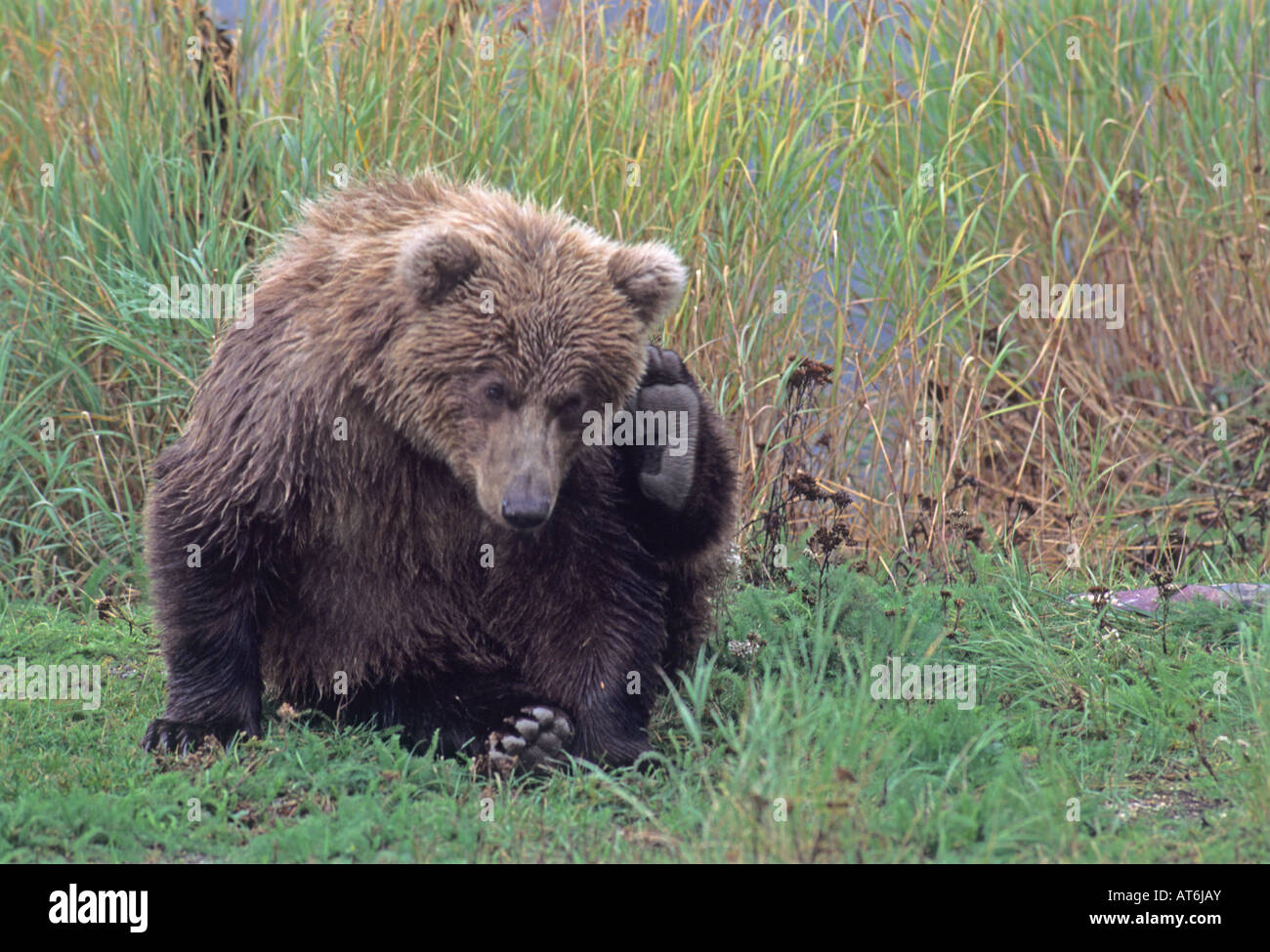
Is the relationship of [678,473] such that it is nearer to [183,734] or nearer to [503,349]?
[503,349]

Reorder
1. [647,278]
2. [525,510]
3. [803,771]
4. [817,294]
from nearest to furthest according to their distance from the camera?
1. [803,771]
2. [525,510]
3. [647,278]
4. [817,294]

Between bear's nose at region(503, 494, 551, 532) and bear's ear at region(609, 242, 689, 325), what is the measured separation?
76 centimetres

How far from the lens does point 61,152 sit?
23.5ft

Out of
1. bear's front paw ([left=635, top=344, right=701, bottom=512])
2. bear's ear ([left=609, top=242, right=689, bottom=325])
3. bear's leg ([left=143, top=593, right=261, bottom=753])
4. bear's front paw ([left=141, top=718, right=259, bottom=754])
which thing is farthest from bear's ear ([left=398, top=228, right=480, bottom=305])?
bear's front paw ([left=141, top=718, right=259, bottom=754])

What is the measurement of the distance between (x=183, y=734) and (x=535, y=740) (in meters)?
1.08

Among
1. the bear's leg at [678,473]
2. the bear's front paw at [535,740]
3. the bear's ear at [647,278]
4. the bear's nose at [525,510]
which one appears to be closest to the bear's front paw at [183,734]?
the bear's front paw at [535,740]

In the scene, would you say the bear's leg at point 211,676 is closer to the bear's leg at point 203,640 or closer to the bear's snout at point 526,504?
the bear's leg at point 203,640

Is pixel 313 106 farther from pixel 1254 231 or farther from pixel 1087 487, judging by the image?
pixel 1254 231

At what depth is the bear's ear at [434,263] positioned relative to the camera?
4.32 meters

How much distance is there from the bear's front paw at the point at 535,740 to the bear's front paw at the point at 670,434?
76 cm

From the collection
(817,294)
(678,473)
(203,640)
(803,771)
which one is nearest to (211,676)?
(203,640)

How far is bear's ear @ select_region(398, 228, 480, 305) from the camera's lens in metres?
4.32

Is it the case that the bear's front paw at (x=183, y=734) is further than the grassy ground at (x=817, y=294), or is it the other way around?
→ the grassy ground at (x=817, y=294)

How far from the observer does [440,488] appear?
470 centimetres
